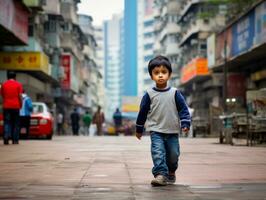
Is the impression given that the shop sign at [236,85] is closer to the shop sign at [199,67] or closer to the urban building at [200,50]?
the urban building at [200,50]

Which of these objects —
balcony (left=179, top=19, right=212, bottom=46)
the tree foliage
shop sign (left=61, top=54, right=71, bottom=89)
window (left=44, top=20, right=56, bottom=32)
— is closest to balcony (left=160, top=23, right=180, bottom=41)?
balcony (left=179, top=19, right=212, bottom=46)

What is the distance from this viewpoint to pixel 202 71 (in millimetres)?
53875

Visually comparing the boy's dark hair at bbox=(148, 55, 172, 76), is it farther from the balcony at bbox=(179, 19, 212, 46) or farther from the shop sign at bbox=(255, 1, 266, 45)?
the balcony at bbox=(179, 19, 212, 46)

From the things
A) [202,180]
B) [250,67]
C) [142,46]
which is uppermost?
[142,46]

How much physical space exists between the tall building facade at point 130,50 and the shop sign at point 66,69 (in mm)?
94983

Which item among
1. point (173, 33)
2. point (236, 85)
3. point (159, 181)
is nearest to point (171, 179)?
point (159, 181)

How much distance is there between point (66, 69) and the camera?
192 ft

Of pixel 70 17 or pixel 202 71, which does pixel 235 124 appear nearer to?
pixel 202 71

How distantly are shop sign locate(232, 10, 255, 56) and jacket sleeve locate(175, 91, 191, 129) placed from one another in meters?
26.9

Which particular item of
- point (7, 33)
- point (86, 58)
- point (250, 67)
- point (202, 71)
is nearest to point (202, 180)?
point (7, 33)

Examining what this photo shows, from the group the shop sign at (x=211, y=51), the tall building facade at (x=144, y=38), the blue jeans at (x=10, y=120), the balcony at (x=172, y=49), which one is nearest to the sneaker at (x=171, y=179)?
the blue jeans at (x=10, y=120)

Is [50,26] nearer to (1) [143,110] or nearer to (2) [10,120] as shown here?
(2) [10,120]

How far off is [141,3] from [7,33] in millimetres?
136318

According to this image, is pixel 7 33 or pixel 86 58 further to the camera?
pixel 86 58
